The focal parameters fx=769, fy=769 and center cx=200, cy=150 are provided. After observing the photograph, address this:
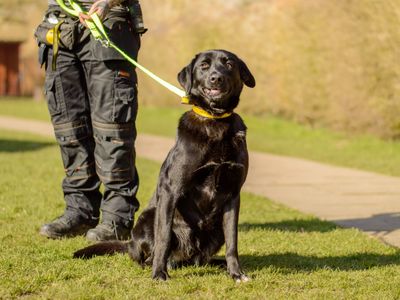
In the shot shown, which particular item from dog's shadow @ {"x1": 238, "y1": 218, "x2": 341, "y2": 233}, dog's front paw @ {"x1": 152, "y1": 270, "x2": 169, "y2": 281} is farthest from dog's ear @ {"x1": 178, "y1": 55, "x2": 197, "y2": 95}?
dog's shadow @ {"x1": 238, "y1": 218, "x2": 341, "y2": 233}

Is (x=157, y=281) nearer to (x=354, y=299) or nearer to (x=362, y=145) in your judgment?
(x=354, y=299)

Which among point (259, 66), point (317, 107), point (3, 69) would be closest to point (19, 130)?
point (259, 66)

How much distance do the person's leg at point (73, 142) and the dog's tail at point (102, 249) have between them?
821 mm

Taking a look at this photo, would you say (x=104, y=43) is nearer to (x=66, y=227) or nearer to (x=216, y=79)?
(x=216, y=79)

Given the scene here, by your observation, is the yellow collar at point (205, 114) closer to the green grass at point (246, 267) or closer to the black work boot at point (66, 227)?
the green grass at point (246, 267)

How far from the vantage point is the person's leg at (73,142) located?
5809 mm

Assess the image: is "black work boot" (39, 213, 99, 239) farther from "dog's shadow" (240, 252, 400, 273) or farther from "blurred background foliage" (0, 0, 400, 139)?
"blurred background foliage" (0, 0, 400, 139)

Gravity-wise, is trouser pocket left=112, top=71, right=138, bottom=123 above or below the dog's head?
below

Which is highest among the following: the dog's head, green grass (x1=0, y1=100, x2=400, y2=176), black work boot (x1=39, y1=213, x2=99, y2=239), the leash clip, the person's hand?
the person's hand

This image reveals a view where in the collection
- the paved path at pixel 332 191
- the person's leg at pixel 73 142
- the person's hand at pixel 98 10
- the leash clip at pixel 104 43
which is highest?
the person's hand at pixel 98 10

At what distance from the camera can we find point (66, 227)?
19.2 feet

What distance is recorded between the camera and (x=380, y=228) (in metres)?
6.52

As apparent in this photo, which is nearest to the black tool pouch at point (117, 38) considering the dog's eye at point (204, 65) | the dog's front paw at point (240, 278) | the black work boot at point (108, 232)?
the dog's eye at point (204, 65)

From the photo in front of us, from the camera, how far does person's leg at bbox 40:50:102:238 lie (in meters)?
5.81
